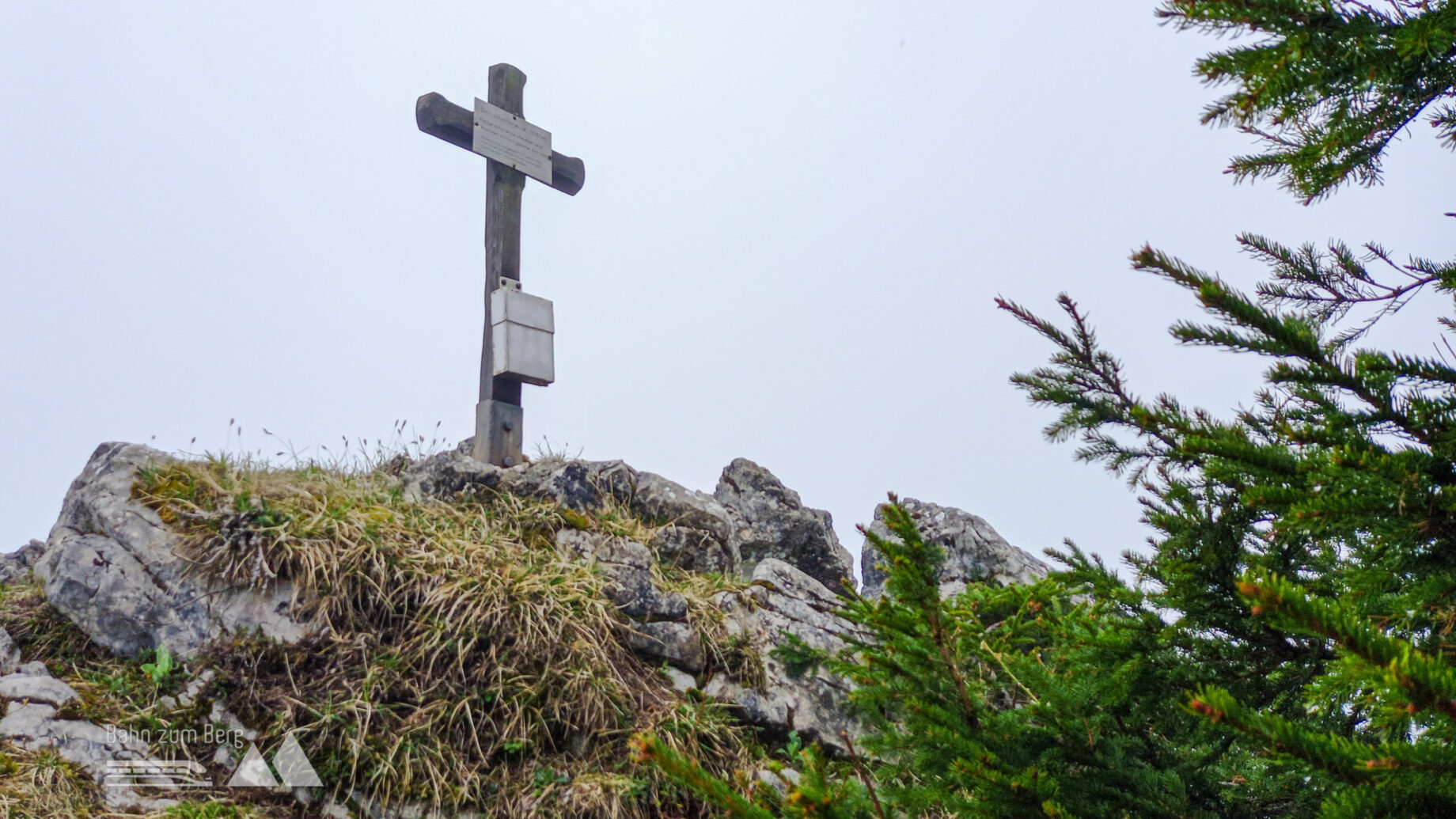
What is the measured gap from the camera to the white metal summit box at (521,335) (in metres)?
6.77

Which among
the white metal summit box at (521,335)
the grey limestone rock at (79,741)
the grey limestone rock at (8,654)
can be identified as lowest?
the grey limestone rock at (79,741)

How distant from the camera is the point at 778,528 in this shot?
7.02m

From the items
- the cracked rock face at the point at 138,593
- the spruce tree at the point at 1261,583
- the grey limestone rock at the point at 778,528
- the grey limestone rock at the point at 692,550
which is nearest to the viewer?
the spruce tree at the point at 1261,583

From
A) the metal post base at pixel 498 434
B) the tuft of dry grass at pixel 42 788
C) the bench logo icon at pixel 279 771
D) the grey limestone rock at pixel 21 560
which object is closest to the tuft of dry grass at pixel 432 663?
the bench logo icon at pixel 279 771

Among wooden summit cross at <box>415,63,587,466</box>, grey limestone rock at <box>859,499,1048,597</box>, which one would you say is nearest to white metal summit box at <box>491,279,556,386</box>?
wooden summit cross at <box>415,63,587,466</box>

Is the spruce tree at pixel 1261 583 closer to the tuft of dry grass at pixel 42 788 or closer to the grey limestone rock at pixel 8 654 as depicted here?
the tuft of dry grass at pixel 42 788

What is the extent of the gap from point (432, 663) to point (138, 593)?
160cm

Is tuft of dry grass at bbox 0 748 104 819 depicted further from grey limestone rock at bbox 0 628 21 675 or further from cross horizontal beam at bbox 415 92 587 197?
cross horizontal beam at bbox 415 92 587 197

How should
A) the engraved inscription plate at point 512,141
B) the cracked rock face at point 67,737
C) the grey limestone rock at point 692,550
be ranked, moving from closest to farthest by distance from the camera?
the cracked rock face at point 67,737 → the grey limestone rock at point 692,550 → the engraved inscription plate at point 512,141

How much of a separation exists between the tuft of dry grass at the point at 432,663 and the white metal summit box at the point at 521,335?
186cm

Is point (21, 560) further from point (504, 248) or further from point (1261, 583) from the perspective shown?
point (1261, 583)

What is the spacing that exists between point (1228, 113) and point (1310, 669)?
4.44 feet

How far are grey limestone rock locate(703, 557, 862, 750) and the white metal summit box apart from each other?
2455 mm

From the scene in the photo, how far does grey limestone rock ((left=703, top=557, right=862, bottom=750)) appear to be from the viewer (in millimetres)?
4852
